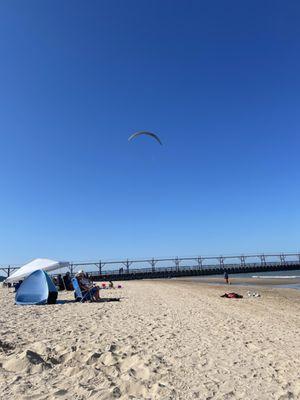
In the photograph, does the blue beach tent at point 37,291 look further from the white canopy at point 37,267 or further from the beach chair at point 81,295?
the white canopy at point 37,267

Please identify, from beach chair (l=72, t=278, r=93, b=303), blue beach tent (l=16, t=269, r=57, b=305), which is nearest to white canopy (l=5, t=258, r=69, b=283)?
blue beach tent (l=16, t=269, r=57, b=305)

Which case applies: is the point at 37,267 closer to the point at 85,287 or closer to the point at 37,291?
the point at 37,291

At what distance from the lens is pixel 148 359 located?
218 inches

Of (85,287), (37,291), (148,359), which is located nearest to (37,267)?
(37,291)

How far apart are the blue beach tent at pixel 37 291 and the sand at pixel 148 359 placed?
4695 millimetres

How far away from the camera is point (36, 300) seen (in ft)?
46.2

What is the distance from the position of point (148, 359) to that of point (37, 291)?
9986 millimetres

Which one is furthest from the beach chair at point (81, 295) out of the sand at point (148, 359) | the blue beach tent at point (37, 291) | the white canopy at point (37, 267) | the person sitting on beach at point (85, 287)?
the white canopy at point (37, 267)

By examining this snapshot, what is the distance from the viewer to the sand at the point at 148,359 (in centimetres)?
429

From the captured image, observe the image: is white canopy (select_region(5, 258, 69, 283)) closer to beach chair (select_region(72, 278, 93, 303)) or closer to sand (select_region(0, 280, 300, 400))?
beach chair (select_region(72, 278, 93, 303))

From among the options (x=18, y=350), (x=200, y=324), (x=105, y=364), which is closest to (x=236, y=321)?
(x=200, y=324)

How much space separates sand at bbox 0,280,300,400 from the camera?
169 inches

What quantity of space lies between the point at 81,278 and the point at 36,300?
1.97 meters

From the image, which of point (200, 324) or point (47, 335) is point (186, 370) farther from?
point (200, 324)
